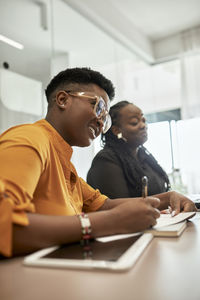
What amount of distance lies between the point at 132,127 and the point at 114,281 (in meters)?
1.69

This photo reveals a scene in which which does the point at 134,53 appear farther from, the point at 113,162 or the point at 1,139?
the point at 1,139

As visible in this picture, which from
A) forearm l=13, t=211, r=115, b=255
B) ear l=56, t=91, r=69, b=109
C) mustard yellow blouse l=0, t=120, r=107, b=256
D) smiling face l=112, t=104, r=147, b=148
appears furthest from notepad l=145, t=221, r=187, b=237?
smiling face l=112, t=104, r=147, b=148

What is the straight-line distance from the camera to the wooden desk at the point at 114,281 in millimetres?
406

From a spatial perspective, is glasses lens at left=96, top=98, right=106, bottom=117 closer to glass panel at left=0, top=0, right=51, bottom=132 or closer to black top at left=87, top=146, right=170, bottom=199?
black top at left=87, top=146, right=170, bottom=199

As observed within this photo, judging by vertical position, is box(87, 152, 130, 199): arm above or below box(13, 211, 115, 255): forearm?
above

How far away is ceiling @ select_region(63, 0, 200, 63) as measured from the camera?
3018 mm

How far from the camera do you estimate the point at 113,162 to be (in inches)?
69.1

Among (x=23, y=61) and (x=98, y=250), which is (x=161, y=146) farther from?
(x=98, y=250)

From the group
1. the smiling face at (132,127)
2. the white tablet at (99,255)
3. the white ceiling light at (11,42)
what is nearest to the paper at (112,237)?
the white tablet at (99,255)

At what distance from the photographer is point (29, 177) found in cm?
64

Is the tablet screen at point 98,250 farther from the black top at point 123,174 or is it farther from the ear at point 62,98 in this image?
the black top at point 123,174

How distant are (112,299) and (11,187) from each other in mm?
326

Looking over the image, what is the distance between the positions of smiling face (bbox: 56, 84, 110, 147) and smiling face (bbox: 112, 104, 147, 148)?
3.14 ft

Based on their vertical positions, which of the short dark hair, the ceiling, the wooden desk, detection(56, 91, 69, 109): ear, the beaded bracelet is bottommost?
the wooden desk
